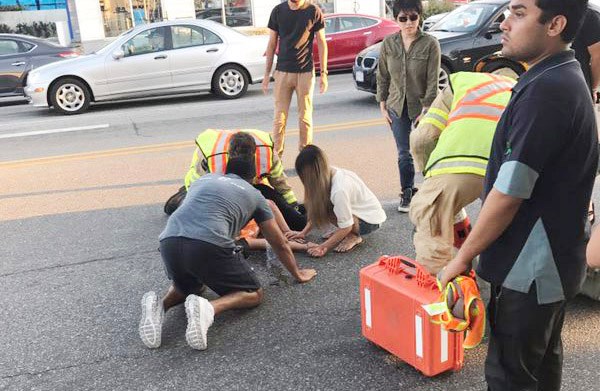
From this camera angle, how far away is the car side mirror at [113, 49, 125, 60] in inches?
442

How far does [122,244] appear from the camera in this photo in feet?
16.0

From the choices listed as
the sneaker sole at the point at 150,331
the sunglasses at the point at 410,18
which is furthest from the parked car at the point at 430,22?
the sneaker sole at the point at 150,331

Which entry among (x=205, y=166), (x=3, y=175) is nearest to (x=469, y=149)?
(x=205, y=166)

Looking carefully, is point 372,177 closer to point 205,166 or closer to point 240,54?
point 205,166

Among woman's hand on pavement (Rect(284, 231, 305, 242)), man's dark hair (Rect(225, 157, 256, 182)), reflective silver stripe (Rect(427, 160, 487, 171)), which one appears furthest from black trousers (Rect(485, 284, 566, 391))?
woman's hand on pavement (Rect(284, 231, 305, 242))

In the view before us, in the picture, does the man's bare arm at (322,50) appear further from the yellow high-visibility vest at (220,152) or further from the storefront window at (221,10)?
the storefront window at (221,10)

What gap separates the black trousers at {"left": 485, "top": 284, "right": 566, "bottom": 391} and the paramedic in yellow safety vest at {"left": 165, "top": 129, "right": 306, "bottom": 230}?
2.23 metres

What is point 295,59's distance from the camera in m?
6.60

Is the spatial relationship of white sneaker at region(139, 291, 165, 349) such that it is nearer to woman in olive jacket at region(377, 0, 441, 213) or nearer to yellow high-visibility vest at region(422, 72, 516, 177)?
yellow high-visibility vest at region(422, 72, 516, 177)

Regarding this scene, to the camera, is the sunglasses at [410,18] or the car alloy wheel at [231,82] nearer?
the sunglasses at [410,18]

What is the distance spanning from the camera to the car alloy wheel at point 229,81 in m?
11.8

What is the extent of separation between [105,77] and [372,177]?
22.3 ft

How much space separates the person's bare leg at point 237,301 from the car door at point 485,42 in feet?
25.1

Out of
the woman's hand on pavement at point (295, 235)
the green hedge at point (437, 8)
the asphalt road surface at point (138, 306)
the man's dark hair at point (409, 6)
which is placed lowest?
the asphalt road surface at point (138, 306)
